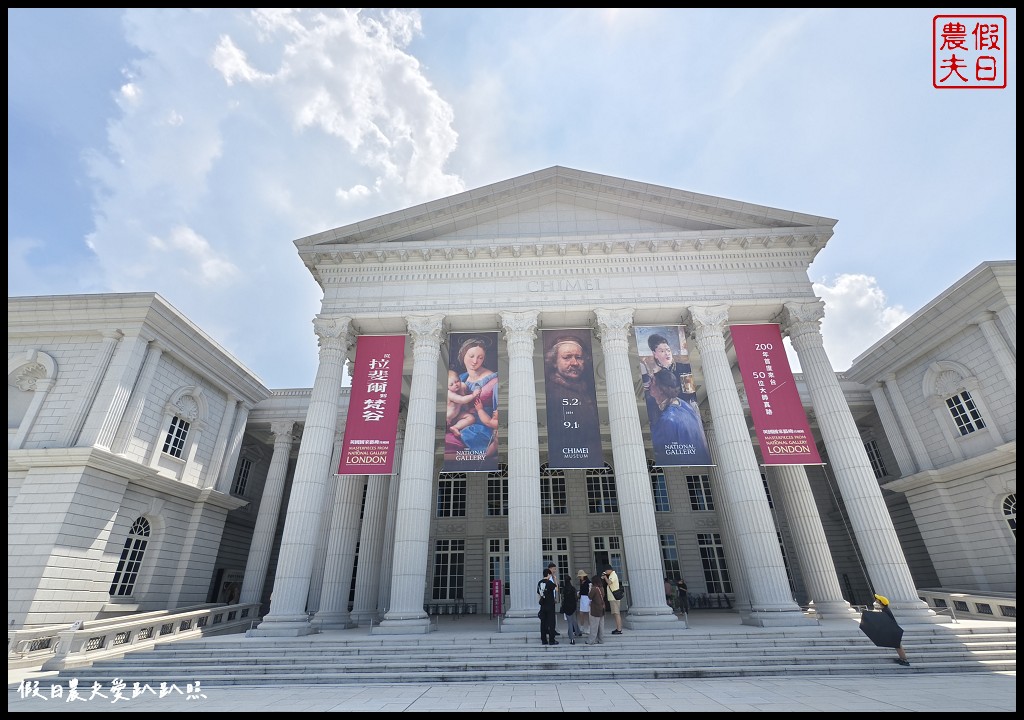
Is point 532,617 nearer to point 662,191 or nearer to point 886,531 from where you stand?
point 886,531

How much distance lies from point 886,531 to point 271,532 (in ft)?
76.3

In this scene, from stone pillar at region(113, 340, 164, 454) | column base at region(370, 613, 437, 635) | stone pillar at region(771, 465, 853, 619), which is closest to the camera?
column base at region(370, 613, 437, 635)

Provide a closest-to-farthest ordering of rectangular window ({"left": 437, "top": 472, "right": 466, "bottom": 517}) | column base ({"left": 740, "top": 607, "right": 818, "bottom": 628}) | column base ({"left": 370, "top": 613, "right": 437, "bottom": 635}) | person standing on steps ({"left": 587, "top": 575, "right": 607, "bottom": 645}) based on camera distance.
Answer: person standing on steps ({"left": 587, "top": 575, "right": 607, "bottom": 645})
column base ({"left": 740, "top": 607, "right": 818, "bottom": 628})
column base ({"left": 370, "top": 613, "right": 437, "bottom": 635})
rectangular window ({"left": 437, "top": 472, "right": 466, "bottom": 517})

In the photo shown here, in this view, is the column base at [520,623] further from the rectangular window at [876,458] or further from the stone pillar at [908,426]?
the rectangular window at [876,458]

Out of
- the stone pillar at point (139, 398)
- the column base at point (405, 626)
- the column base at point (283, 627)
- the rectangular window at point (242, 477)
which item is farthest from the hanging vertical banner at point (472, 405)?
the rectangular window at point (242, 477)

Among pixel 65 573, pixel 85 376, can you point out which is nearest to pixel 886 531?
pixel 65 573

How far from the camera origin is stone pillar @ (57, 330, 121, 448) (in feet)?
53.4

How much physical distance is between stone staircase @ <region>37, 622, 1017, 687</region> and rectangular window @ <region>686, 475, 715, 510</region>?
14.1 m

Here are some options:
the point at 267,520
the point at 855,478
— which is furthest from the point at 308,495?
the point at 855,478

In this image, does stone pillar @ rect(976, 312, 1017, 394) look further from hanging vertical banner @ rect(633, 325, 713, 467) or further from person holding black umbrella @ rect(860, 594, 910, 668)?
person holding black umbrella @ rect(860, 594, 910, 668)

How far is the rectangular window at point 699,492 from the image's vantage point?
87.9 ft

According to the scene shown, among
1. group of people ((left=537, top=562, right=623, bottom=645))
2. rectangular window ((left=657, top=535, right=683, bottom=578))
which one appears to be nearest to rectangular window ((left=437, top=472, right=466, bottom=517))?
rectangular window ((left=657, top=535, right=683, bottom=578))

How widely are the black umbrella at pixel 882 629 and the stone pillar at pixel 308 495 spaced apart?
14320 mm

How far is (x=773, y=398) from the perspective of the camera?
52.3ft
